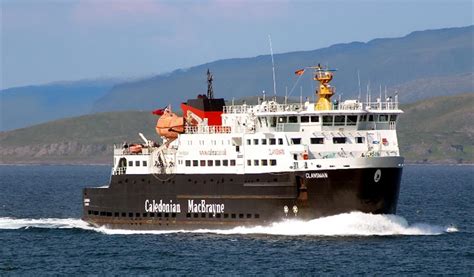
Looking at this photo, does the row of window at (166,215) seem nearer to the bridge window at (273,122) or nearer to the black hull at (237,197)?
the black hull at (237,197)

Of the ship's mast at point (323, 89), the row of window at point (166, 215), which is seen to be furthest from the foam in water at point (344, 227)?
the ship's mast at point (323, 89)

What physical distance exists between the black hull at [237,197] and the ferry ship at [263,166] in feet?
0.16

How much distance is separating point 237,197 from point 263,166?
82.4 inches

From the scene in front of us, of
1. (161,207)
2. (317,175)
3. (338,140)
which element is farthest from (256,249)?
(161,207)

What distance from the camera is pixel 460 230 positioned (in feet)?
215

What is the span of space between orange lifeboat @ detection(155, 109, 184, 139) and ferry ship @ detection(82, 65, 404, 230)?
0.08 m

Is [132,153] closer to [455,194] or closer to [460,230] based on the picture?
[460,230]

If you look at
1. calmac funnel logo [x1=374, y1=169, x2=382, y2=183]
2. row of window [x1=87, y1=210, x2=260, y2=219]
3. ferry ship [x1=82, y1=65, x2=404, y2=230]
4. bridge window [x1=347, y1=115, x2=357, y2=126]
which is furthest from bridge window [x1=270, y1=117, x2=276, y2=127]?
calmac funnel logo [x1=374, y1=169, x2=382, y2=183]

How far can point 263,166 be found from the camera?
199 ft

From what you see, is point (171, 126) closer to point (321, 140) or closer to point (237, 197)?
point (237, 197)

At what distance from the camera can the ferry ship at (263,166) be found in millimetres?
58531

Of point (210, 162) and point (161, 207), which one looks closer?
point (210, 162)

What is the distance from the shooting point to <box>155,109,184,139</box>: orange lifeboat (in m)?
65.2

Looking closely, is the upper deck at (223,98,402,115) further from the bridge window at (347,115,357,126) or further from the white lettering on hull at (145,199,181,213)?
the white lettering on hull at (145,199,181,213)
